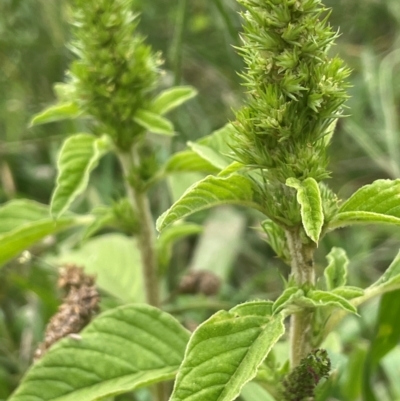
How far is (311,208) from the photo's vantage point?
441 millimetres

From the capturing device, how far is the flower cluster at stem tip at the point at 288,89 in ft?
1.44

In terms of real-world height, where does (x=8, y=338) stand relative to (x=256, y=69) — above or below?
below

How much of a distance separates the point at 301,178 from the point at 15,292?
3.43 feet

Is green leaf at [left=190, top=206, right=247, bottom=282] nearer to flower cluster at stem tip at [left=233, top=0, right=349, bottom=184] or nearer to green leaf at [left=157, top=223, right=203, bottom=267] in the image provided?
green leaf at [left=157, top=223, right=203, bottom=267]

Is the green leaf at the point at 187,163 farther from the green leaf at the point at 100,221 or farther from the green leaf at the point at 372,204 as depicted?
the green leaf at the point at 372,204

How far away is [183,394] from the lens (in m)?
0.45

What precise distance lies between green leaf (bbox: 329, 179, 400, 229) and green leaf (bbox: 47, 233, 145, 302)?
594 millimetres

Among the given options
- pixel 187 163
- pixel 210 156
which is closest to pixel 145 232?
pixel 187 163

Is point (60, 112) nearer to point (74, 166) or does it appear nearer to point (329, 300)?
point (74, 166)

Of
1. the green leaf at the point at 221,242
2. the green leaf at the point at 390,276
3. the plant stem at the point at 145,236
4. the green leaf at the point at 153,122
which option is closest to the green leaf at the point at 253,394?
the plant stem at the point at 145,236

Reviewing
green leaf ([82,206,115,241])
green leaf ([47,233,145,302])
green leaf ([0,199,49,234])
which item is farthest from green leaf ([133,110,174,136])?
green leaf ([47,233,145,302])

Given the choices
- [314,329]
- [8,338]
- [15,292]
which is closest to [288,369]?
[314,329]

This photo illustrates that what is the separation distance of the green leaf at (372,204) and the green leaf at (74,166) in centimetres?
32

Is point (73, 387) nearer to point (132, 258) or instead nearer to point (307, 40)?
point (307, 40)
